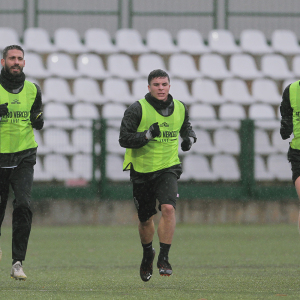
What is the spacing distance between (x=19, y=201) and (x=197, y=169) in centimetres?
787

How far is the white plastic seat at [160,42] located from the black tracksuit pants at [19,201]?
1017 cm

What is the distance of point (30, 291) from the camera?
225 inches

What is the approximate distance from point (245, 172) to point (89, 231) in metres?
3.44

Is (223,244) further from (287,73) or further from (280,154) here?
(287,73)

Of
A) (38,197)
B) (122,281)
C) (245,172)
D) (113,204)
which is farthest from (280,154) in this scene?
(122,281)

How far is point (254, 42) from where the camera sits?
16938mm

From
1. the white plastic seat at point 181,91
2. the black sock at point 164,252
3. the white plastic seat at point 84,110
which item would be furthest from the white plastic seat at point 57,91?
the black sock at point 164,252

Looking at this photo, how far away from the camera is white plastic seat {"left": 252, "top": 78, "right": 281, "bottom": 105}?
51.1 feet

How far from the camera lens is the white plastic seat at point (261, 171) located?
1391 centimetres

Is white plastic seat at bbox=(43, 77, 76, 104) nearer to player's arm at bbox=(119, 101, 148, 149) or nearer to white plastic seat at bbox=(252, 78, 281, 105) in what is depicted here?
white plastic seat at bbox=(252, 78, 281, 105)

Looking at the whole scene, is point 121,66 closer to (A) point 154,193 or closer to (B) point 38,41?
(B) point 38,41

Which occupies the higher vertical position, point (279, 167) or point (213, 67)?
point (213, 67)

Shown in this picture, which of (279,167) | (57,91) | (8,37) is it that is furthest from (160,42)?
(279,167)

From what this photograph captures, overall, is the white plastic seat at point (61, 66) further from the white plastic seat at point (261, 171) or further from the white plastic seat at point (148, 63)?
the white plastic seat at point (261, 171)
